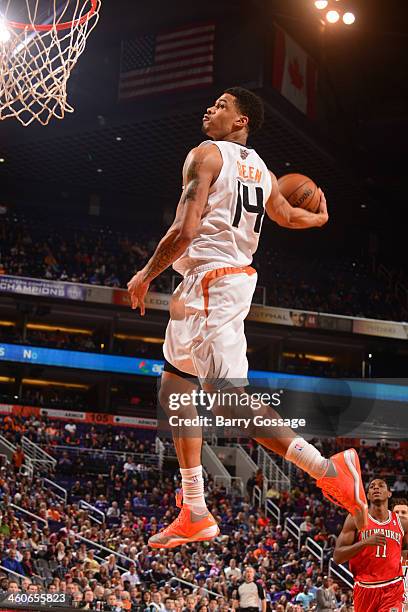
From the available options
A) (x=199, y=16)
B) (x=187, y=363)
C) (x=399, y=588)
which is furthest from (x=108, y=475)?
(x=187, y=363)

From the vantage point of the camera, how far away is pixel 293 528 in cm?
1702

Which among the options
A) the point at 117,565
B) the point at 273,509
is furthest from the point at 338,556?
the point at 273,509

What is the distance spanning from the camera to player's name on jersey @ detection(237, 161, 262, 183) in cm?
383

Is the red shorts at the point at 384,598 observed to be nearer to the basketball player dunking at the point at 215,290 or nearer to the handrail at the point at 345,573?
A: the basketball player dunking at the point at 215,290

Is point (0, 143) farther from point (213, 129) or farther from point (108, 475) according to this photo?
point (213, 129)

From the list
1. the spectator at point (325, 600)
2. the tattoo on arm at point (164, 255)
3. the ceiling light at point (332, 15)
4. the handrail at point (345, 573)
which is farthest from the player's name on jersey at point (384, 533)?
the handrail at point (345, 573)

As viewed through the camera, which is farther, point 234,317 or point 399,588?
point 399,588

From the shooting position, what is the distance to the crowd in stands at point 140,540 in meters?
12.1

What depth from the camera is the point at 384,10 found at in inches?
684

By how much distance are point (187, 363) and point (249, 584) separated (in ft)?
29.0

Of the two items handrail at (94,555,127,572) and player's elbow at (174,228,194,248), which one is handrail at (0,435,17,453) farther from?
player's elbow at (174,228,194,248)

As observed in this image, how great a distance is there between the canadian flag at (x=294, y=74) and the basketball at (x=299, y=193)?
45.5 feet

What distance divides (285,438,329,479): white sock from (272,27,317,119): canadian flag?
583 inches

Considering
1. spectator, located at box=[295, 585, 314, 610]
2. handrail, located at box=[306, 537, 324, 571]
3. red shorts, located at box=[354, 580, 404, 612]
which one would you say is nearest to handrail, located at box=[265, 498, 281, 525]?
handrail, located at box=[306, 537, 324, 571]
